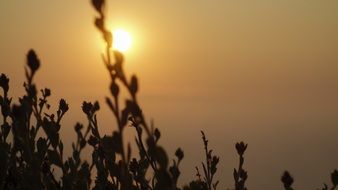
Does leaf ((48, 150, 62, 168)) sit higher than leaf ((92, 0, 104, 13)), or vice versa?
leaf ((48, 150, 62, 168))

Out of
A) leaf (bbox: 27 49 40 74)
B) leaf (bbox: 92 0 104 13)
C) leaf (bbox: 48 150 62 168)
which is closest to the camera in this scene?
leaf (bbox: 92 0 104 13)

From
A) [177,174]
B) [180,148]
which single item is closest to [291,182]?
[177,174]

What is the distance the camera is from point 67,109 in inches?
177

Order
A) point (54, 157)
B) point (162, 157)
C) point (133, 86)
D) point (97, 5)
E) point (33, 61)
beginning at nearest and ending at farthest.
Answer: point (162, 157), point (133, 86), point (97, 5), point (33, 61), point (54, 157)

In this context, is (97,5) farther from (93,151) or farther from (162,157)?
(93,151)

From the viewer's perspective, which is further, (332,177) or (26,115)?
(332,177)

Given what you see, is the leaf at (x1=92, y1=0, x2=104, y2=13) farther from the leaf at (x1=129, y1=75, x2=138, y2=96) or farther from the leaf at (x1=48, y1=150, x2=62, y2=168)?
the leaf at (x1=48, y1=150, x2=62, y2=168)

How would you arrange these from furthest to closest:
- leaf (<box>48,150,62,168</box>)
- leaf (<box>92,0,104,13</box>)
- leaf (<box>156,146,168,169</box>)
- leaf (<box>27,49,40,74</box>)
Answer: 1. leaf (<box>48,150,62,168</box>)
2. leaf (<box>27,49,40,74</box>)
3. leaf (<box>92,0,104,13</box>)
4. leaf (<box>156,146,168,169</box>)

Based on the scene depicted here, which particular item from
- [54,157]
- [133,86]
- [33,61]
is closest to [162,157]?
[133,86]

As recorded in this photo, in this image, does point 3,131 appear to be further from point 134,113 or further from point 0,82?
point 134,113

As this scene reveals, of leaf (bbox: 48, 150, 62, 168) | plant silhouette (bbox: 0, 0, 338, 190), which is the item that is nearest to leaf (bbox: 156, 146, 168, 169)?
plant silhouette (bbox: 0, 0, 338, 190)

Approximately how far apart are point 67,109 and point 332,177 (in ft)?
8.29

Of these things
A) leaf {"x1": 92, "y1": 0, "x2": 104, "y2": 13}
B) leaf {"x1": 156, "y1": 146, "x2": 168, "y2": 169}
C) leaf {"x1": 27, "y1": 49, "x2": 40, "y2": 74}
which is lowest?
leaf {"x1": 156, "y1": 146, "x2": 168, "y2": 169}

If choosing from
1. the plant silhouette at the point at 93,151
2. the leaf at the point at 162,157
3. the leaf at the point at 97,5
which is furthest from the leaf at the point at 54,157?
the leaf at the point at 162,157
